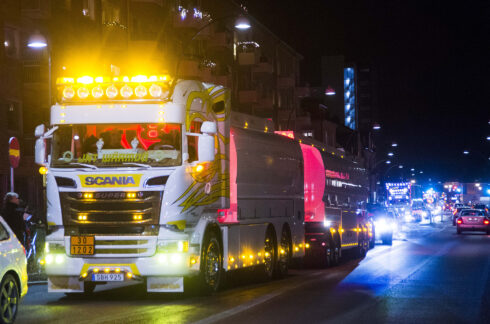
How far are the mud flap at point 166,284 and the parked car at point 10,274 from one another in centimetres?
347

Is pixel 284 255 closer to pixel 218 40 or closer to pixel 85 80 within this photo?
pixel 85 80

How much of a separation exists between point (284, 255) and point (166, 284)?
590 centimetres

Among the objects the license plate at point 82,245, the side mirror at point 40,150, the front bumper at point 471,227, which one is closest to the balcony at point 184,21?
the front bumper at point 471,227

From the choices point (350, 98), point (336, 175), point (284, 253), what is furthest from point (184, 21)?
point (350, 98)

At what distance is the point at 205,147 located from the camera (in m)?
15.5

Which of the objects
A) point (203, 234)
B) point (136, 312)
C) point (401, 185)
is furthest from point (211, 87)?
point (401, 185)

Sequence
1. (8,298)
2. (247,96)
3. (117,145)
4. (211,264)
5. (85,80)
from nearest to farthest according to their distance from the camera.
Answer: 1. (8,298)
2. (117,145)
3. (85,80)
4. (211,264)
5. (247,96)

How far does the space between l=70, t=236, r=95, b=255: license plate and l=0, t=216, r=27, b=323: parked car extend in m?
3.00

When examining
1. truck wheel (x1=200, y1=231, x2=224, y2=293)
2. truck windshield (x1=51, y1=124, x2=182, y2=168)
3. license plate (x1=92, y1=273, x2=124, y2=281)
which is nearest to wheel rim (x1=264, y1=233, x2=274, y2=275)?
truck wheel (x1=200, y1=231, x2=224, y2=293)

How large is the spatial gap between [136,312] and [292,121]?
66736mm

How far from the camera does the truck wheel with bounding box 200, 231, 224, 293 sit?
16.1 metres

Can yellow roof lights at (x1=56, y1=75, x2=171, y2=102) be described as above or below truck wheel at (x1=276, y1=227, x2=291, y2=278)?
above

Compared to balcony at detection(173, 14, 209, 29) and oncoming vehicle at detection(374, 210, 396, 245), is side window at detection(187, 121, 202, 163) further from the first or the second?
balcony at detection(173, 14, 209, 29)

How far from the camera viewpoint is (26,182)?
3772 centimetres
